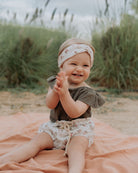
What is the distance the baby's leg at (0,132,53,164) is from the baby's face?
48 centimetres

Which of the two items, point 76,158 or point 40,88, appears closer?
point 76,158

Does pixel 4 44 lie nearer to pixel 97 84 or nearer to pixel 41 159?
pixel 97 84

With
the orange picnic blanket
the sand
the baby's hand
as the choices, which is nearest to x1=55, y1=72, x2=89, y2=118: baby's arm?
the baby's hand

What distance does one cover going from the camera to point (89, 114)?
72.2 inches

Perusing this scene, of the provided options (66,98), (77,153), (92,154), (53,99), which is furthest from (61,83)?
(92,154)

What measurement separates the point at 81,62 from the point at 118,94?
344 centimetres

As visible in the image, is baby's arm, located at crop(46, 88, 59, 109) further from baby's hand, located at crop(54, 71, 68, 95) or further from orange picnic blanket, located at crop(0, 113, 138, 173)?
orange picnic blanket, located at crop(0, 113, 138, 173)

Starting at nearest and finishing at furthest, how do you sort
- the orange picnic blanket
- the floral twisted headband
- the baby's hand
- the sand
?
the baby's hand → the orange picnic blanket → the floral twisted headband → the sand

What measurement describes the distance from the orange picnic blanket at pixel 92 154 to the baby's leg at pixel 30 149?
0.04 metres

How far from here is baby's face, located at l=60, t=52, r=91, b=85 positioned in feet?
5.45

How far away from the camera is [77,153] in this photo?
5.13 ft

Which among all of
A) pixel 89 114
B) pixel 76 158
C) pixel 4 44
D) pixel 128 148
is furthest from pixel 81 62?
pixel 4 44

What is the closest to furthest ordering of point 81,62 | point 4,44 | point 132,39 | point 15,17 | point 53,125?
point 81,62 < point 53,125 < point 132,39 < point 4,44 < point 15,17

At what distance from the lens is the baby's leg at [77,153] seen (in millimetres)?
1446
